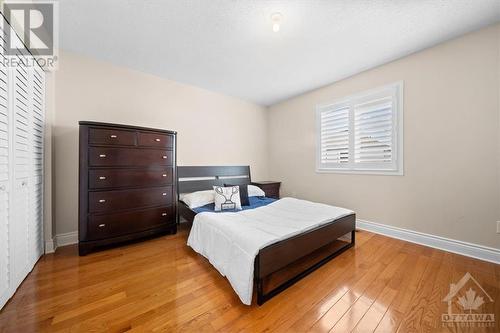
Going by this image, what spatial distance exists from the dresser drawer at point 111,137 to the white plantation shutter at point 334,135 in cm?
302

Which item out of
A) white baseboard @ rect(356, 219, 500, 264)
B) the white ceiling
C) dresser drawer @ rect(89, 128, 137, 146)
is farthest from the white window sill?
dresser drawer @ rect(89, 128, 137, 146)

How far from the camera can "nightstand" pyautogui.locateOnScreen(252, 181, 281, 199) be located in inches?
154

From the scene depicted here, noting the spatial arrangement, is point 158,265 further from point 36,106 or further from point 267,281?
point 36,106

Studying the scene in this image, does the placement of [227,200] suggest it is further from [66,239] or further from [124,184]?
[66,239]

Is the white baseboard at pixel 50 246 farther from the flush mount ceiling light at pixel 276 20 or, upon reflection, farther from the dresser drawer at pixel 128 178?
the flush mount ceiling light at pixel 276 20

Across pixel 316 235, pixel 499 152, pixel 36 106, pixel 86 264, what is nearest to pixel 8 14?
pixel 36 106

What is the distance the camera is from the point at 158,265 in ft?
6.59

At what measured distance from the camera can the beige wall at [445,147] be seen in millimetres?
2041

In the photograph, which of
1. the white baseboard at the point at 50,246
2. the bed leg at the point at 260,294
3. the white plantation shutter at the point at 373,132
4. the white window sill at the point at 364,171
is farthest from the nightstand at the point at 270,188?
the white baseboard at the point at 50,246

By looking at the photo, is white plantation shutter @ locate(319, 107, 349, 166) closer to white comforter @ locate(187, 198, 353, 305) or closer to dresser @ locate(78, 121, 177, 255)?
white comforter @ locate(187, 198, 353, 305)

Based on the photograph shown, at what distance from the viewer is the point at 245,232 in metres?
1.70

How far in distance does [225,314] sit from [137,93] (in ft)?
10.1

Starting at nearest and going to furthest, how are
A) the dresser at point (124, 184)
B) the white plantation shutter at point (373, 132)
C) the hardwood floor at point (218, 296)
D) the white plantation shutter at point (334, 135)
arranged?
1. the hardwood floor at point (218, 296)
2. the dresser at point (124, 184)
3. the white plantation shutter at point (373, 132)
4. the white plantation shutter at point (334, 135)

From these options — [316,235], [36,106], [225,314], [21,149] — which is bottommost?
[225,314]
